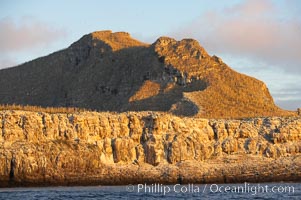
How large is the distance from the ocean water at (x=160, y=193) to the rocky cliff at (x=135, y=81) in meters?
28.6

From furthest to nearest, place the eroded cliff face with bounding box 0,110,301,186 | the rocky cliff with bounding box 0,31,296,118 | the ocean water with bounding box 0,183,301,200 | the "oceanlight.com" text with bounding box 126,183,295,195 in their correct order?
1. the rocky cliff with bounding box 0,31,296,118
2. the eroded cliff face with bounding box 0,110,301,186
3. the "oceanlight.com" text with bounding box 126,183,295,195
4. the ocean water with bounding box 0,183,301,200

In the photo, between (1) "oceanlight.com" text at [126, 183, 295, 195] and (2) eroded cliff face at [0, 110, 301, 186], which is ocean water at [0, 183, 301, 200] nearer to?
(1) "oceanlight.com" text at [126, 183, 295, 195]

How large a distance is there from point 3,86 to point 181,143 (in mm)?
59352

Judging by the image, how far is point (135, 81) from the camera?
116 metres

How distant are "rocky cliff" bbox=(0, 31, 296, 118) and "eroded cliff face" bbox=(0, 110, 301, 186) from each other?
17.1 meters

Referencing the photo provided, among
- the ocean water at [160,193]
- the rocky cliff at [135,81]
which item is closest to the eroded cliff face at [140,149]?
the ocean water at [160,193]

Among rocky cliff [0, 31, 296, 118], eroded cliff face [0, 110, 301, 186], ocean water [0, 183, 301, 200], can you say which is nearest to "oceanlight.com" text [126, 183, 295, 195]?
ocean water [0, 183, 301, 200]

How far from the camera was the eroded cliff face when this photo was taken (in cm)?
6681

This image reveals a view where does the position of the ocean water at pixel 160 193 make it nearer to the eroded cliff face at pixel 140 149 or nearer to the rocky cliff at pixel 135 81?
the eroded cliff face at pixel 140 149

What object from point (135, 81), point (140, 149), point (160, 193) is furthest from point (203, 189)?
point (135, 81)

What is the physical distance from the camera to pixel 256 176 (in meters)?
71.1

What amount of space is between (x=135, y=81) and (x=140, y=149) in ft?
146

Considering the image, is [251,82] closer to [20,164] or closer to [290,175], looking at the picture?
[290,175]

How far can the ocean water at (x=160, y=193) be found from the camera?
53.8 metres
